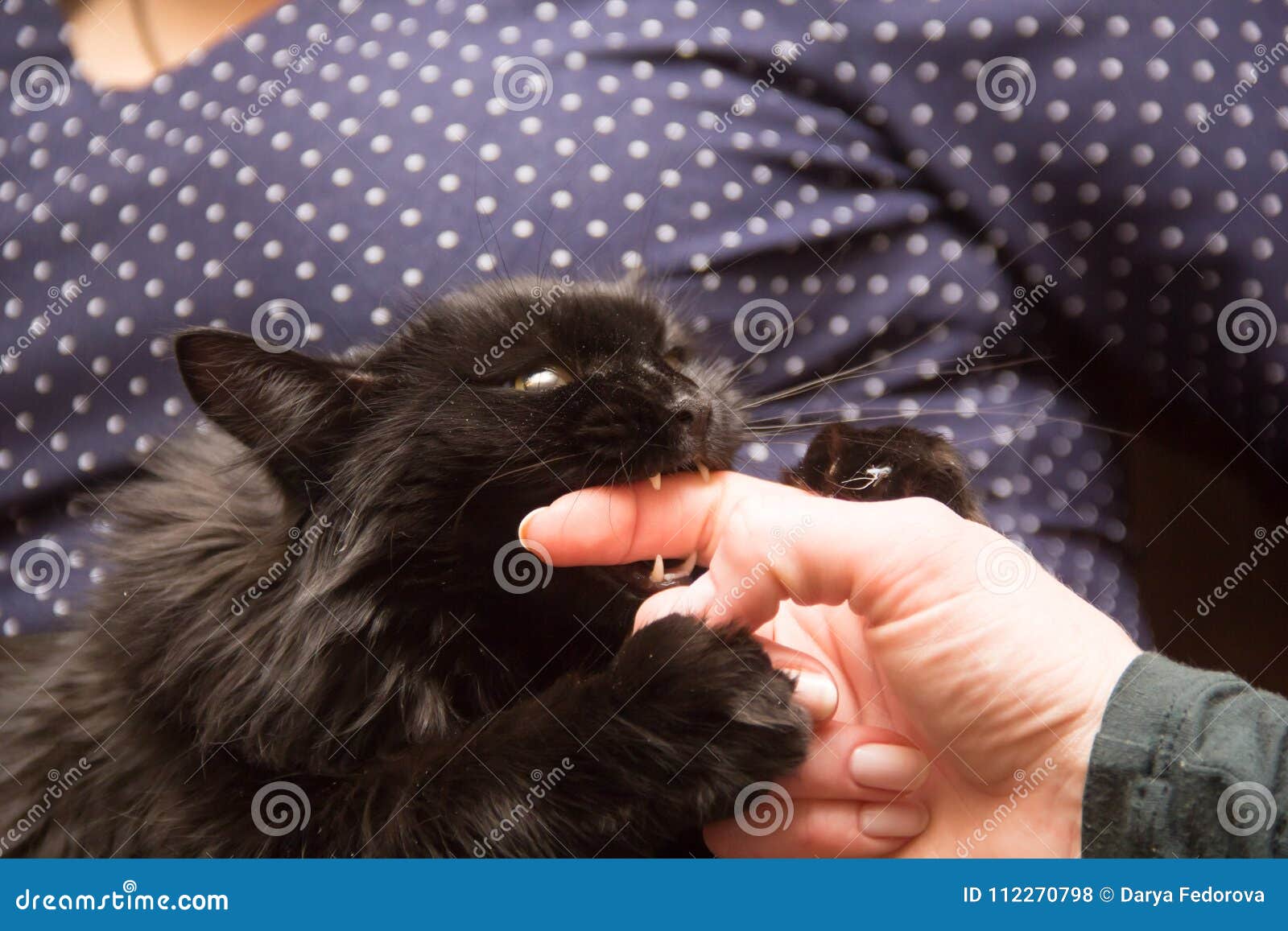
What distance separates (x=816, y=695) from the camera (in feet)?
3.90

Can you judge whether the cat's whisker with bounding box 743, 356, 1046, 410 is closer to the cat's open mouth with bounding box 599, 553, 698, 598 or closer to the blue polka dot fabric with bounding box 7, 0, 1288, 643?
the blue polka dot fabric with bounding box 7, 0, 1288, 643

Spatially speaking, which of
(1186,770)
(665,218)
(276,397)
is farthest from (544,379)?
(1186,770)

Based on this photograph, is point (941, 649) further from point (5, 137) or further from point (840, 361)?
point (5, 137)

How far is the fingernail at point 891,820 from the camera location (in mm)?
1187

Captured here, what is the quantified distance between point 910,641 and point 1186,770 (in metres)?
0.30

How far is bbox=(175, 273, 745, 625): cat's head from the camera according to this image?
1222 mm

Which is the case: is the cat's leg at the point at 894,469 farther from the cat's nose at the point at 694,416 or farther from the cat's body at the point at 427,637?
the cat's nose at the point at 694,416

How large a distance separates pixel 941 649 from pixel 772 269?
32.9 inches

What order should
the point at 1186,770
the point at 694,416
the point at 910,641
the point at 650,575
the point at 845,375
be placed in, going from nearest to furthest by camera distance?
the point at 1186,770 → the point at 910,641 → the point at 694,416 → the point at 650,575 → the point at 845,375

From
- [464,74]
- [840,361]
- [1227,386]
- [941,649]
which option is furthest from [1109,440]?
[464,74]

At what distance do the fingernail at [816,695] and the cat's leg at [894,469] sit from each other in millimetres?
294

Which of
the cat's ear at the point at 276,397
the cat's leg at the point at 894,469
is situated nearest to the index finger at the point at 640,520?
the cat's leg at the point at 894,469

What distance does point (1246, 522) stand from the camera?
5.82 feet

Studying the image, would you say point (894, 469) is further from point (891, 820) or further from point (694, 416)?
point (891, 820)
